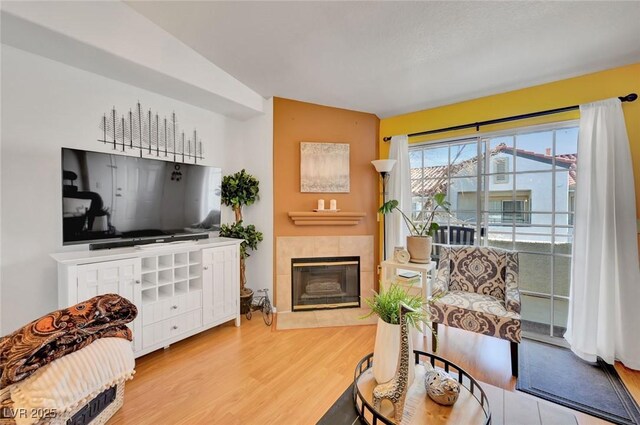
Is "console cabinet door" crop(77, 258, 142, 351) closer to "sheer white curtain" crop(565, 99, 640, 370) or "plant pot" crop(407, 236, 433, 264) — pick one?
"plant pot" crop(407, 236, 433, 264)

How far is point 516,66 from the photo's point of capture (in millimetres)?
2193

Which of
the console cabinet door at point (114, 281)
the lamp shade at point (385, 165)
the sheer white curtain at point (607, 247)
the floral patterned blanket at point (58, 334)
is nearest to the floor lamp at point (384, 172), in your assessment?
the lamp shade at point (385, 165)

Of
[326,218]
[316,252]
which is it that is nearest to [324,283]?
[316,252]

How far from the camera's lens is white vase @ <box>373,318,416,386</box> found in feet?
3.79

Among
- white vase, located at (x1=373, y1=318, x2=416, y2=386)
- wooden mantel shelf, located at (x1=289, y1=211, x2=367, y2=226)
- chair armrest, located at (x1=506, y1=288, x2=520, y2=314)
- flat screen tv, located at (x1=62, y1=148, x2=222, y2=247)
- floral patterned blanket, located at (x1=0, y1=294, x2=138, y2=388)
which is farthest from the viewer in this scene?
wooden mantel shelf, located at (x1=289, y1=211, x2=367, y2=226)

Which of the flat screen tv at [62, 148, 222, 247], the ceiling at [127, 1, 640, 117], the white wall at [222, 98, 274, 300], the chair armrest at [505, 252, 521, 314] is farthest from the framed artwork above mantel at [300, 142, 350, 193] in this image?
the chair armrest at [505, 252, 521, 314]

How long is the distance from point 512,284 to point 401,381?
174cm

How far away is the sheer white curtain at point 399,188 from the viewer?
10.4ft

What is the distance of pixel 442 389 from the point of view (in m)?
1.11

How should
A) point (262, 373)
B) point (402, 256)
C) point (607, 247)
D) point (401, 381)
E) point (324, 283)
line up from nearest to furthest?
point (401, 381) < point (262, 373) < point (607, 247) < point (402, 256) < point (324, 283)

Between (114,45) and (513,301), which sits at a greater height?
(114,45)

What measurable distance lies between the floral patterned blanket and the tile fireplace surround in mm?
1721

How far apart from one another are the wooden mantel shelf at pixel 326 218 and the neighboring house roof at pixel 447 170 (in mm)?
822

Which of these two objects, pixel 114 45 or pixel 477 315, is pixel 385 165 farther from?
pixel 114 45
